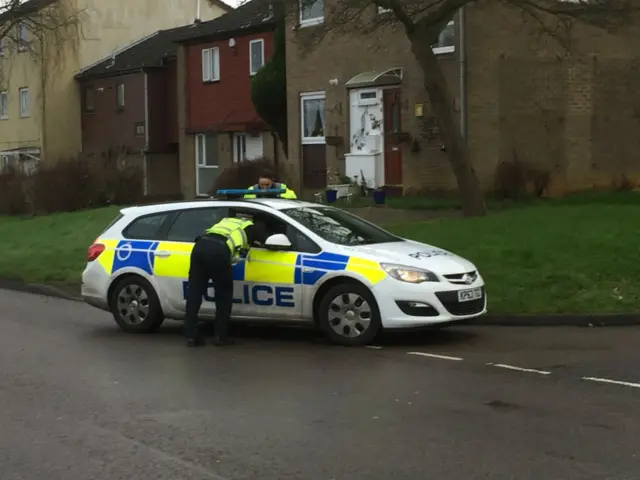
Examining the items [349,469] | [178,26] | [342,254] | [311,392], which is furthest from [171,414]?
[178,26]

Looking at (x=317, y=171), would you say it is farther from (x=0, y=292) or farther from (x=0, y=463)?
(x=0, y=463)

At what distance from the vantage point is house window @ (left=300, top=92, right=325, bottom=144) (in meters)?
27.8

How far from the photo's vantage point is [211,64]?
35812mm

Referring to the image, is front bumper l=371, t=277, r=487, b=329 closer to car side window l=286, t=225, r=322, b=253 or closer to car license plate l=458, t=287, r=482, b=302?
car license plate l=458, t=287, r=482, b=302

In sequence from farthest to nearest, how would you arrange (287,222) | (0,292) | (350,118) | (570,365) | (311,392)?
(350,118), (0,292), (287,222), (570,365), (311,392)

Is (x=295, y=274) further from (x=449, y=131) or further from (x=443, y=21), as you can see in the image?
(x=443, y=21)

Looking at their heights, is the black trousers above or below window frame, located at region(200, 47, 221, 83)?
below

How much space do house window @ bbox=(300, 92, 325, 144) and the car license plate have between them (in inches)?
685

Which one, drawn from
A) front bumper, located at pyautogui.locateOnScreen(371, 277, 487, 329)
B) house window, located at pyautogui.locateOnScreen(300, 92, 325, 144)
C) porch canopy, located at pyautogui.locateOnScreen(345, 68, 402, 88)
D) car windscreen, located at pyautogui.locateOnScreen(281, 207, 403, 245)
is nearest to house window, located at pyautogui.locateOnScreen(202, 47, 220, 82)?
house window, located at pyautogui.locateOnScreen(300, 92, 325, 144)

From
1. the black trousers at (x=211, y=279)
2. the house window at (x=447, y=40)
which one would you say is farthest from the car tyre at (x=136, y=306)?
the house window at (x=447, y=40)

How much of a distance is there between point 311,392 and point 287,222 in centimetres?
322

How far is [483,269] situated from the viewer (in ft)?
45.3

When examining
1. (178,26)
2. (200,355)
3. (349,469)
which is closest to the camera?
(349,469)

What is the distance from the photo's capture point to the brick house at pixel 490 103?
2380 cm
